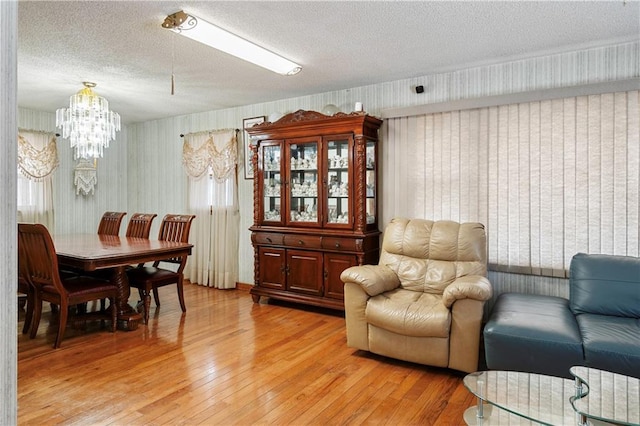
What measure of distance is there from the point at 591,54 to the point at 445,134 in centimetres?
129

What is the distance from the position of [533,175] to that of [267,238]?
278 cm

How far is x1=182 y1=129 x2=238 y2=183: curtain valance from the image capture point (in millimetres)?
5508

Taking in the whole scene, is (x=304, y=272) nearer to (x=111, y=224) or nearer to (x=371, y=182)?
(x=371, y=182)


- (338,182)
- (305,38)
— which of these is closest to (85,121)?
(305,38)

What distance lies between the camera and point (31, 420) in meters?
2.21

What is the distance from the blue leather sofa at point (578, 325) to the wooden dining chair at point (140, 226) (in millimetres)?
3897

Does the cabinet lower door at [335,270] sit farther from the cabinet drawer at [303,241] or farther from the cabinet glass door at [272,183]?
the cabinet glass door at [272,183]

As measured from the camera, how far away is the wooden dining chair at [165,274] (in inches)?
160

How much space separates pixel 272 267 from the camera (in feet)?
15.3

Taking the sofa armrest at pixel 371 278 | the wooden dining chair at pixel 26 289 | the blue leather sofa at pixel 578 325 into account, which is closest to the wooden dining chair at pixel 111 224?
the wooden dining chair at pixel 26 289

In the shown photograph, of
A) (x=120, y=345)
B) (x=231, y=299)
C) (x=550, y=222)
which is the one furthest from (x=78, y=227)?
(x=550, y=222)

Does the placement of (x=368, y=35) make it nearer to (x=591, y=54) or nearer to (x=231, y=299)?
(x=591, y=54)

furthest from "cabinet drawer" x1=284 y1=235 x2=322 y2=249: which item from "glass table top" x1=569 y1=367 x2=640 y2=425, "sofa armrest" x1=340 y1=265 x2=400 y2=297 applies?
"glass table top" x1=569 y1=367 x2=640 y2=425

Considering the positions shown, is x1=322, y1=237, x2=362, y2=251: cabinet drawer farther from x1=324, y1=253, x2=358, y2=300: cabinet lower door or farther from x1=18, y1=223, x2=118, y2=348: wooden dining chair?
x1=18, y1=223, x2=118, y2=348: wooden dining chair
